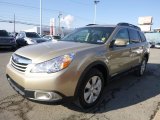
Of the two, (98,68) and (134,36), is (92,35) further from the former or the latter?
(134,36)

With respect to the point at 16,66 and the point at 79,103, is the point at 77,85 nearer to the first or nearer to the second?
the point at 79,103

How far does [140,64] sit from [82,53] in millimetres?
3735

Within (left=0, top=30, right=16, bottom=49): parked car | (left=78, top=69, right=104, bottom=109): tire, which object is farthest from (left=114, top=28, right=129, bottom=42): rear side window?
(left=0, top=30, right=16, bottom=49): parked car

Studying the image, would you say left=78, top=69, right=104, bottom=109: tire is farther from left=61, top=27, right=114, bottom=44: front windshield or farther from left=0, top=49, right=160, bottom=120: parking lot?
left=61, top=27, right=114, bottom=44: front windshield

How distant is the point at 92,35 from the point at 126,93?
178 cm

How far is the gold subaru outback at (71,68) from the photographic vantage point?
3391mm

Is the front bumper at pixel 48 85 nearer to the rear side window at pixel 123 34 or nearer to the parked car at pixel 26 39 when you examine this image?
the rear side window at pixel 123 34

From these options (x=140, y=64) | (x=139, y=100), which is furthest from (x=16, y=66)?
(x=140, y=64)

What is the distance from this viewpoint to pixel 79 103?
3926 millimetres

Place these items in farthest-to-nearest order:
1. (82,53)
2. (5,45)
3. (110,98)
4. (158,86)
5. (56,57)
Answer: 1. (5,45)
2. (158,86)
3. (110,98)
4. (82,53)
5. (56,57)

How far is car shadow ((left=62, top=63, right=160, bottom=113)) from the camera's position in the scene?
14.0ft

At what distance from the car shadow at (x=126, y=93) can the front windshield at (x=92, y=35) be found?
135 centimetres

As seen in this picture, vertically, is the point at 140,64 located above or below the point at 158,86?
above

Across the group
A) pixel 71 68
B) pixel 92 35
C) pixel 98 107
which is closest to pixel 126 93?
pixel 98 107
